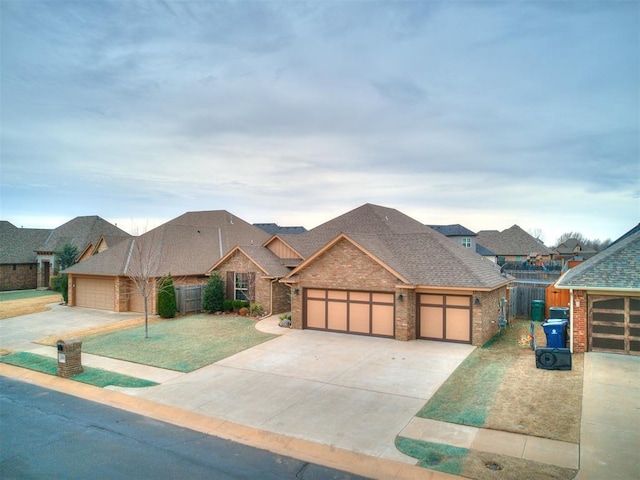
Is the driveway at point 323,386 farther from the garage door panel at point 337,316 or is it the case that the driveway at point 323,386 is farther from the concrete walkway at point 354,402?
the garage door panel at point 337,316

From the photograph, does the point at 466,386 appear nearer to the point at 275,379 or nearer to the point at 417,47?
the point at 275,379

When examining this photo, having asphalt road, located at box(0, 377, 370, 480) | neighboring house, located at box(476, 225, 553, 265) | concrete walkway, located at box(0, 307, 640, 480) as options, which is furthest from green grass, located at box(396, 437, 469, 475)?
neighboring house, located at box(476, 225, 553, 265)

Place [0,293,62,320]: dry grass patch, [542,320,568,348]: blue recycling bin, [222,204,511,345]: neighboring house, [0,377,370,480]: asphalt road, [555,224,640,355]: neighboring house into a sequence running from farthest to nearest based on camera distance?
[0,293,62,320]: dry grass patch → [222,204,511,345]: neighboring house → [542,320,568,348]: blue recycling bin → [555,224,640,355]: neighboring house → [0,377,370,480]: asphalt road

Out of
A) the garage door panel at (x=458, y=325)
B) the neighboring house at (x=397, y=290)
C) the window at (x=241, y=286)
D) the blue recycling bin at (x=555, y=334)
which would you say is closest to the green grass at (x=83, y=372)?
the neighboring house at (x=397, y=290)

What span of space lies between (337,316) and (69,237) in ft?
108

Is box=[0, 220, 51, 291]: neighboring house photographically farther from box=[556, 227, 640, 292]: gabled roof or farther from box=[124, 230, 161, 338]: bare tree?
box=[556, 227, 640, 292]: gabled roof

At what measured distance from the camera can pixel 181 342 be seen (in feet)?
61.4

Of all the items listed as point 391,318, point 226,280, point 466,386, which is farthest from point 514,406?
point 226,280

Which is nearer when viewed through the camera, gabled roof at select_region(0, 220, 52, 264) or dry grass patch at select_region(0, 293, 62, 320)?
dry grass patch at select_region(0, 293, 62, 320)

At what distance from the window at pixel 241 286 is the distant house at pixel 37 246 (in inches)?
667

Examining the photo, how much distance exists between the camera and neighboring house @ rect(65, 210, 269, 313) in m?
27.1

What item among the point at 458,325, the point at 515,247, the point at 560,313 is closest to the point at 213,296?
the point at 458,325

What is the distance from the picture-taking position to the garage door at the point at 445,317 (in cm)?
1825

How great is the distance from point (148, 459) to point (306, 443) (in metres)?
3.21
